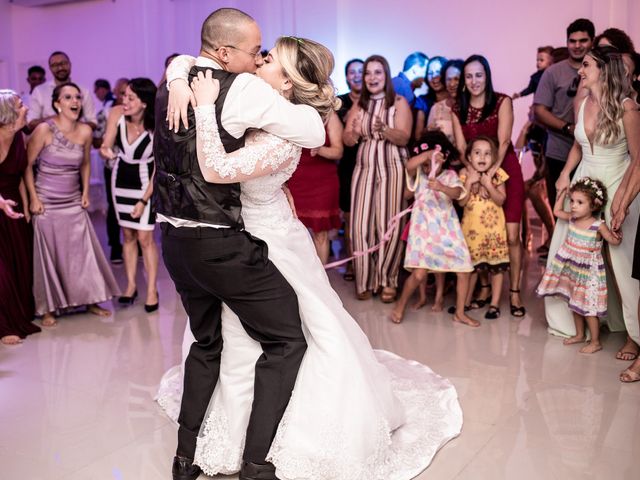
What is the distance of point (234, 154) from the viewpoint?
2510 mm

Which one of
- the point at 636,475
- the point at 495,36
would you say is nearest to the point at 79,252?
the point at 636,475

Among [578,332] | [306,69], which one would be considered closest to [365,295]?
[578,332]

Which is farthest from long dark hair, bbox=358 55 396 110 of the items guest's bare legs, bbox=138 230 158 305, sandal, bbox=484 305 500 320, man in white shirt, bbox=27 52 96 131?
man in white shirt, bbox=27 52 96 131

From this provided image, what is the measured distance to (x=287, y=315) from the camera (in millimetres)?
2717

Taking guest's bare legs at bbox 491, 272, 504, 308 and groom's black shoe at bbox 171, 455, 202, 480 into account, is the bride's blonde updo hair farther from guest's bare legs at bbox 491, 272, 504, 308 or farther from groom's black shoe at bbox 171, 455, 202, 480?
guest's bare legs at bbox 491, 272, 504, 308

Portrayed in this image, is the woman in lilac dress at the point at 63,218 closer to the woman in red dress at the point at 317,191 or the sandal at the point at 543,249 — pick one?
the woman in red dress at the point at 317,191

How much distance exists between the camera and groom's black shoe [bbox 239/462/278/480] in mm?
2709

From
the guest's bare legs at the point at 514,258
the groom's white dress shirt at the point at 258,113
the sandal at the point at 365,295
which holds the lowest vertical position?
the sandal at the point at 365,295

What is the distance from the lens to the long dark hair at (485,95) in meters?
4.98

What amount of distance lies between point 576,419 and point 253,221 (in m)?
1.75

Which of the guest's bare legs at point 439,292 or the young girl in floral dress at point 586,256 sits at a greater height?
the young girl in floral dress at point 586,256

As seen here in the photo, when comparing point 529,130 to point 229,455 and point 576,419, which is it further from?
point 229,455

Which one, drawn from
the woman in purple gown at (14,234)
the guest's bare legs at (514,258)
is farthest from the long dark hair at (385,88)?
the woman in purple gown at (14,234)

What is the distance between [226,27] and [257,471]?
5.27 feet
